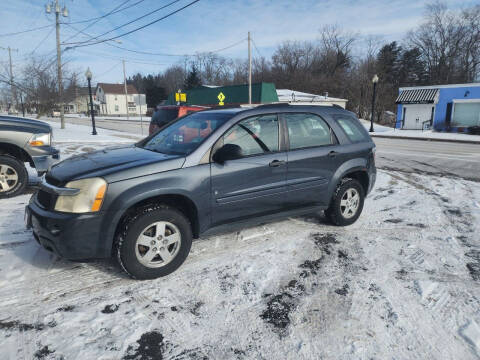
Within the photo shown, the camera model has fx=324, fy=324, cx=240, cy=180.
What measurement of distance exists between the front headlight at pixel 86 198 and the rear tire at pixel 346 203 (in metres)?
3.03

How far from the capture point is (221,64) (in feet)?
271

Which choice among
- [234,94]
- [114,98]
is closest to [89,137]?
[234,94]

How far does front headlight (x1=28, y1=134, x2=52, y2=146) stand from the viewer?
585 centimetres

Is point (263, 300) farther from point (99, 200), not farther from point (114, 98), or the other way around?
point (114, 98)

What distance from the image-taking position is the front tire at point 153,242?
301 cm

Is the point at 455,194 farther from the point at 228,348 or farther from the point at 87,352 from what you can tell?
the point at 87,352

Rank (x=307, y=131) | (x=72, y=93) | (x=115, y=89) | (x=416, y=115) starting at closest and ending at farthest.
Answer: (x=307, y=131) < (x=72, y=93) < (x=416, y=115) < (x=115, y=89)

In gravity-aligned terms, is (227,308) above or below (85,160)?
below

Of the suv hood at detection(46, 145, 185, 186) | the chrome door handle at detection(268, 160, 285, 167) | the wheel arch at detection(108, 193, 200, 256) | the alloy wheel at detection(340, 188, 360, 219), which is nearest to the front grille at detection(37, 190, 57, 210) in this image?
the suv hood at detection(46, 145, 185, 186)

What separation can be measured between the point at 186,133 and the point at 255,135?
0.85 m

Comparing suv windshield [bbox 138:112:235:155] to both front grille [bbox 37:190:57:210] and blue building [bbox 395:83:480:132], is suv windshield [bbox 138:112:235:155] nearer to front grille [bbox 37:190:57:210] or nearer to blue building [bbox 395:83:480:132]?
front grille [bbox 37:190:57:210]

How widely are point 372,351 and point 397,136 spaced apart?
22.4 meters


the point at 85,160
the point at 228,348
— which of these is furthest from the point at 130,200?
the point at 228,348

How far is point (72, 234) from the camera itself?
285cm
